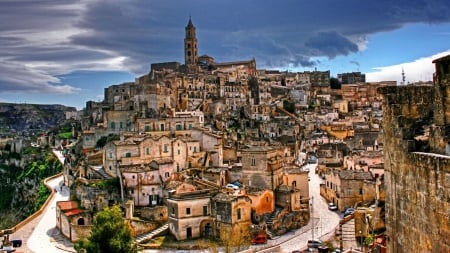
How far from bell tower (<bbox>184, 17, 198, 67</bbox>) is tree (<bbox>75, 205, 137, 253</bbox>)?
3195 inches

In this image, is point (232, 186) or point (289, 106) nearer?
point (232, 186)

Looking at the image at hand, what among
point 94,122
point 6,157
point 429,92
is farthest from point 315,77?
point 429,92

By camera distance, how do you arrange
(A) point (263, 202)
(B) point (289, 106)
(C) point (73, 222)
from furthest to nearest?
(B) point (289, 106)
(A) point (263, 202)
(C) point (73, 222)

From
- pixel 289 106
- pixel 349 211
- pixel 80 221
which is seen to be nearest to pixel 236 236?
pixel 349 211

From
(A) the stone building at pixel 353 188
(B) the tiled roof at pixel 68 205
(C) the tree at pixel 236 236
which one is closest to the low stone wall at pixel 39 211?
(B) the tiled roof at pixel 68 205

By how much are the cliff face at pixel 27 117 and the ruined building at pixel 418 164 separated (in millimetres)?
151383

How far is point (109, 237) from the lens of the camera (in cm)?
3109

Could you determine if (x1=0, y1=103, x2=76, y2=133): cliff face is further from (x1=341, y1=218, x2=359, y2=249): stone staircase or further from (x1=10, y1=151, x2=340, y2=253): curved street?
(x1=341, y1=218, x2=359, y2=249): stone staircase

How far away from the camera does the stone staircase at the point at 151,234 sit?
38.3m

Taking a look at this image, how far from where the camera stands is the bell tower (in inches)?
4405

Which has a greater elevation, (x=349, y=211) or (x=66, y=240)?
(x=349, y=211)

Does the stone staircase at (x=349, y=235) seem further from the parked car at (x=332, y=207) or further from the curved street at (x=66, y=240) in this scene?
the parked car at (x=332, y=207)

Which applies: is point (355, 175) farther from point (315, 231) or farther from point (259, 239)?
point (259, 239)

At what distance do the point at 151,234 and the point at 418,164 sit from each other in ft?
95.6
